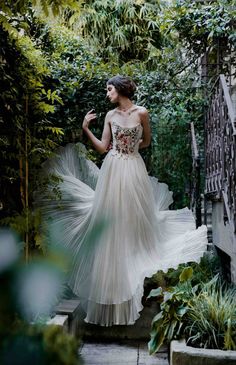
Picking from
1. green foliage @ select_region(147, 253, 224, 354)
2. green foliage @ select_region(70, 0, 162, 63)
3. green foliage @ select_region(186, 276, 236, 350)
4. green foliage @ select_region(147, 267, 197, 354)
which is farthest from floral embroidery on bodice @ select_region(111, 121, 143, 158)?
green foliage @ select_region(70, 0, 162, 63)

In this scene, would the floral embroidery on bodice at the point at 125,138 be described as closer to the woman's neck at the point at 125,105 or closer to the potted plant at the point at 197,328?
the woman's neck at the point at 125,105

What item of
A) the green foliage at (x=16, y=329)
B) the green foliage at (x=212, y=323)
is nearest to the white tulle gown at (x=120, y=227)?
the green foliage at (x=212, y=323)

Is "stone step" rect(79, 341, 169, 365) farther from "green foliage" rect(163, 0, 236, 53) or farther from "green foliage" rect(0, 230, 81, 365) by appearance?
"green foliage" rect(163, 0, 236, 53)

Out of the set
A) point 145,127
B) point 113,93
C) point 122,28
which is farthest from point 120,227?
point 122,28

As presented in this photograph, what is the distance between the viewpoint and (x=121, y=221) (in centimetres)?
377

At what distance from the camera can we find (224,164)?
402 centimetres

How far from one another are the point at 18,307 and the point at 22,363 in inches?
3.0

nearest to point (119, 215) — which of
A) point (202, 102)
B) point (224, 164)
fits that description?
point (224, 164)

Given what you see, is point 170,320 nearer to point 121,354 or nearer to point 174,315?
point 174,315

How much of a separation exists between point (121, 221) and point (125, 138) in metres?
0.65

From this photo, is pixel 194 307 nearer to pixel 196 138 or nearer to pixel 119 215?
pixel 119 215

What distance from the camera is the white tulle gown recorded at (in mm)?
3531

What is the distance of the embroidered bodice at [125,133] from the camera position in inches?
152

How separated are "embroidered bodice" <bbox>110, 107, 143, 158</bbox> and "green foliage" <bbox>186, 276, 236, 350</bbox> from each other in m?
1.39
